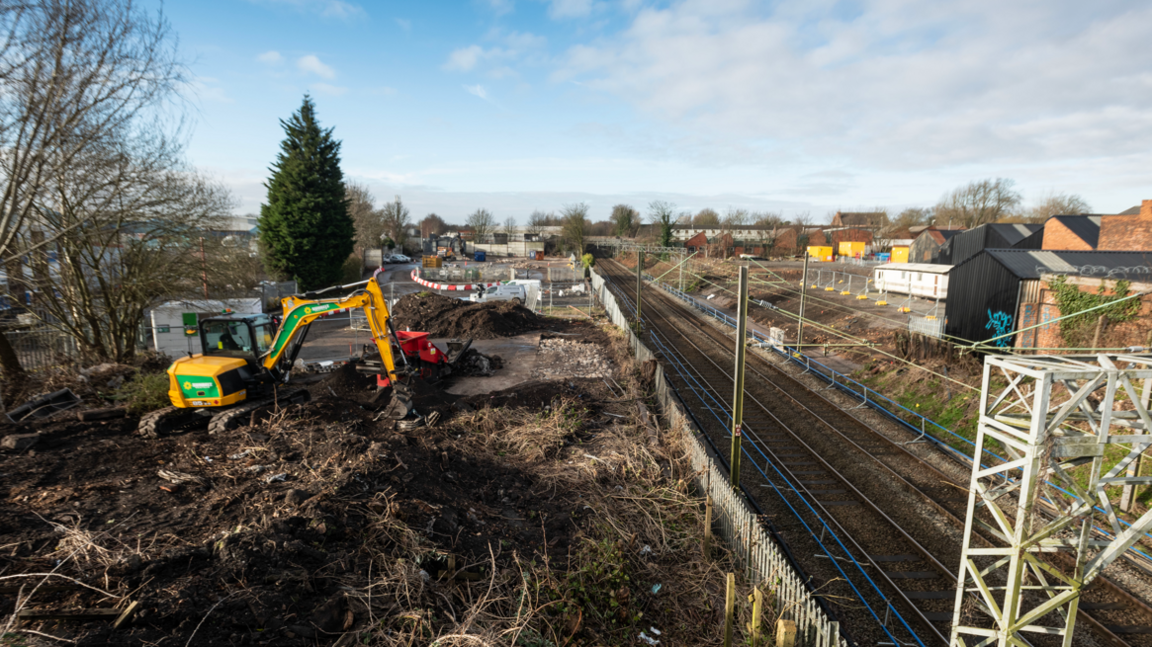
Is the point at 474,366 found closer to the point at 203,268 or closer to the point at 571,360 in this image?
the point at 571,360

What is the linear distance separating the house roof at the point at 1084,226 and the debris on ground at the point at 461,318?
105 feet

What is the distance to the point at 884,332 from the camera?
23.8m

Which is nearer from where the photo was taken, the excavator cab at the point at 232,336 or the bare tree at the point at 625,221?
the excavator cab at the point at 232,336

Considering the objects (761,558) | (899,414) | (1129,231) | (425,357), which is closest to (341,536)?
(761,558)

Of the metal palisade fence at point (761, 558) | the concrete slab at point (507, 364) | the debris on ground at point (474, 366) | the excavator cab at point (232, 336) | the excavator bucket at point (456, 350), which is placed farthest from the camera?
the debris on ground at point (474, 366)

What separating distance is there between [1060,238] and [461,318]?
3631 centimetres

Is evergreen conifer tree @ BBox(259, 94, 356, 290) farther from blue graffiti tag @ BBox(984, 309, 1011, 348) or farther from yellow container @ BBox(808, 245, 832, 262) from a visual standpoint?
yellow container @ BBox(808, 245, 832, 262)

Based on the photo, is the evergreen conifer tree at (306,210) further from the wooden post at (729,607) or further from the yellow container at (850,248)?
the yellow container at (850,248)

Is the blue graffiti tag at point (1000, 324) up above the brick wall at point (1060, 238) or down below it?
below

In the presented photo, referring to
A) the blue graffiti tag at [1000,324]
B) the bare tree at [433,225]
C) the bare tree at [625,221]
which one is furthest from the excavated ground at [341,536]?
the bare tree at [433,225]

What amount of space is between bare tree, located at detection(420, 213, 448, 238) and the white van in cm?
9904

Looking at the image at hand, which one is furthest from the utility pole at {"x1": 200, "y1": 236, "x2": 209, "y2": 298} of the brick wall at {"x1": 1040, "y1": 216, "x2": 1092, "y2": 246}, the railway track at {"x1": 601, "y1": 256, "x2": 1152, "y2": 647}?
the brick wall at {"x1": 1040, "y1": 216, "x2": 1092, "y2": 246}

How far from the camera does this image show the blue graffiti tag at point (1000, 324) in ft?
59.7

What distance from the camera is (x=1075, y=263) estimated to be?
1825cm
